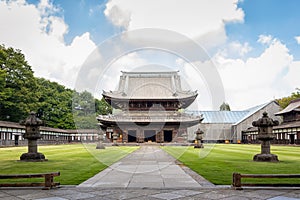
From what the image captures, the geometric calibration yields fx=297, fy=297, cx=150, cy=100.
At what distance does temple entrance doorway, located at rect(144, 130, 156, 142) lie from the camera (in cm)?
5094

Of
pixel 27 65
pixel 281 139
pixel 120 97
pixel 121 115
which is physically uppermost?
pixel 27 65

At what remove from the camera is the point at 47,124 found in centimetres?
6375

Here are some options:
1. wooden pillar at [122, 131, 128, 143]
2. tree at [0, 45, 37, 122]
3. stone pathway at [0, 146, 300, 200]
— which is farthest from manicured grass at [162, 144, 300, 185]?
tree at [0, 45, 37, 122]

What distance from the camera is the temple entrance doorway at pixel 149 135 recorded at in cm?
5094

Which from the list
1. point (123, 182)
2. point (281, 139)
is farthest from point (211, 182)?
point (281, 139)

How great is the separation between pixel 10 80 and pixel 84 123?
1847cm

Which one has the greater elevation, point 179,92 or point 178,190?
point 179,92

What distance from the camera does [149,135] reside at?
51.6 meters

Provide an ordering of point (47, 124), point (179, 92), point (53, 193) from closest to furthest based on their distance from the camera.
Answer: point (53, 193) < point (179, 92) < point (47, 124)

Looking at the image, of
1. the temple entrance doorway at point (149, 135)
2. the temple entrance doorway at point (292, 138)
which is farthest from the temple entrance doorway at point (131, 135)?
the temple entrance doorway at point (292, 138)

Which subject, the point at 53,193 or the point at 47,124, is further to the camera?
the point at 47,124

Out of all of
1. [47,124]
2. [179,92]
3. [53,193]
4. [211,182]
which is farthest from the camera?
[47,124]

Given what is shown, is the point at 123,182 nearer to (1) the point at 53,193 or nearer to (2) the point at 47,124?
(1) the point at 53,193

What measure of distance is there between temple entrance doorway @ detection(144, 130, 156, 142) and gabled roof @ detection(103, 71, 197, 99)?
6.00 m
